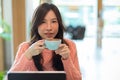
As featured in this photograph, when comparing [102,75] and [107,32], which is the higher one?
[107,32]

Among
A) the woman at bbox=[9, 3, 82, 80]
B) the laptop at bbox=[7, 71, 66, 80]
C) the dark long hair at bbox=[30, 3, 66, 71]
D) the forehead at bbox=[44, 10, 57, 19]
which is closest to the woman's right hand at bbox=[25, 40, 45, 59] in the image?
the woman at bbox=[9, 3, 82, 80]

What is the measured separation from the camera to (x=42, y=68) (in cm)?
151

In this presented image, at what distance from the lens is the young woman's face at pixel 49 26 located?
1485mm

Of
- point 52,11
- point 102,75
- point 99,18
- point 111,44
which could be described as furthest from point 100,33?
point 52,11

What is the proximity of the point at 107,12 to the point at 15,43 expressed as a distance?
136 inches

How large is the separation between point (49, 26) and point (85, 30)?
17.5ft

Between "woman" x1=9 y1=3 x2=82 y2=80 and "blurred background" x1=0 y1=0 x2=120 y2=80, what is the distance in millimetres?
1913

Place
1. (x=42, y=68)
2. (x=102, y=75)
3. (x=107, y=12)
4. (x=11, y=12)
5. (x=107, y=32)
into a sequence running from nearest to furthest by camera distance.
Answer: (x=42, y=68), (x=11, y=12), (x=102, y=75), (x=107, y=12), (x=107, y=32)

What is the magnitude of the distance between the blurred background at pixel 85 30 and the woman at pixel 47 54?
191cm

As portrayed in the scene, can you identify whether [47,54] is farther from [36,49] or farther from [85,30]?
[85,30]

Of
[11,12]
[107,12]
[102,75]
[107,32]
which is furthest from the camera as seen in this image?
[107,32]

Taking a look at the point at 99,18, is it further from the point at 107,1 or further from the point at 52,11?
the point at 52,11

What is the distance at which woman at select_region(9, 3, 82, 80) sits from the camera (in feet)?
4.68

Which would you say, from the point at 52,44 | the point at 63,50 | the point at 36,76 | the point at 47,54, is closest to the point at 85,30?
the point at 47,54
